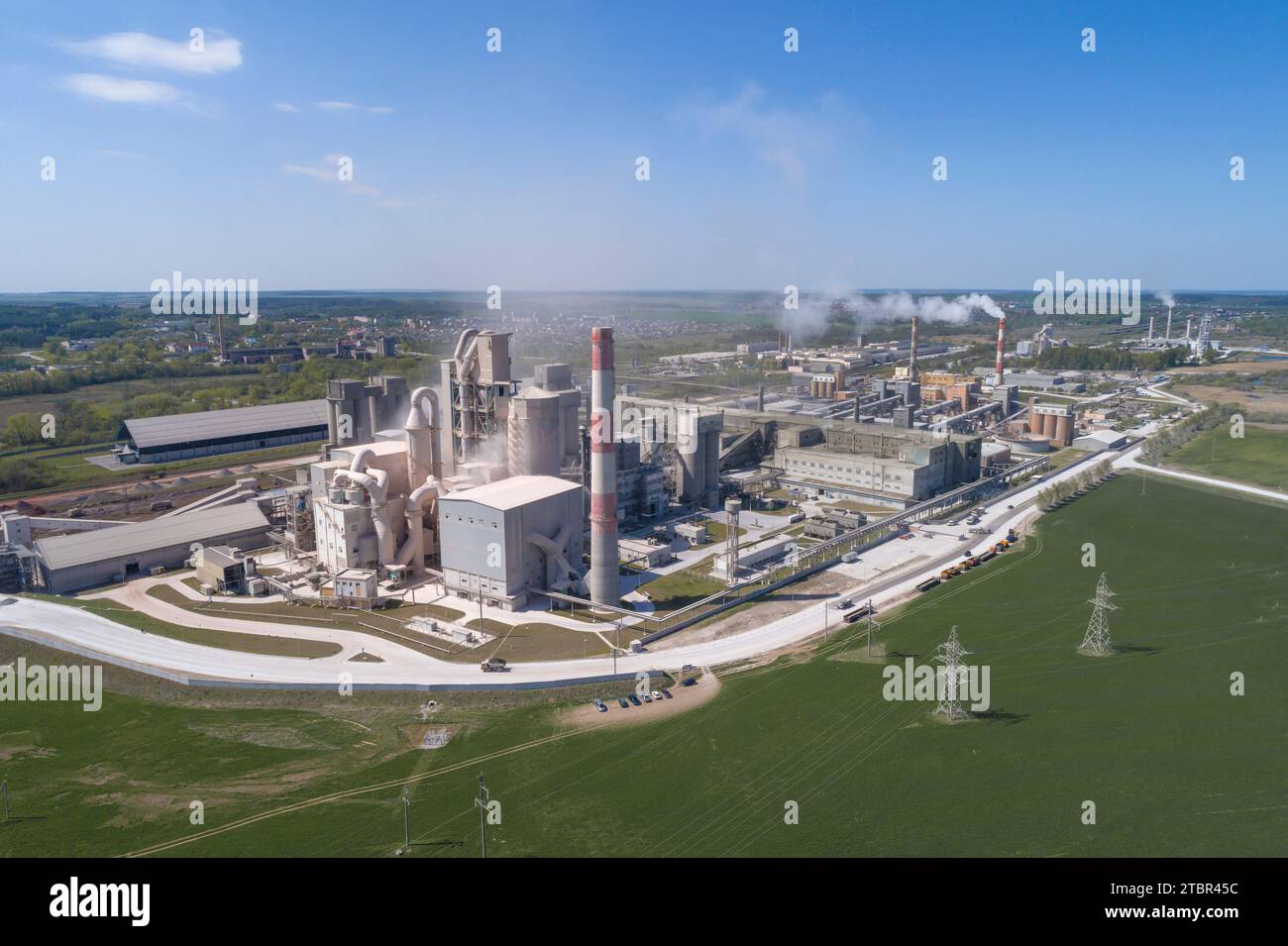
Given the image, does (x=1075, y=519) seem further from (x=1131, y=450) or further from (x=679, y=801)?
(x=679, y=801)

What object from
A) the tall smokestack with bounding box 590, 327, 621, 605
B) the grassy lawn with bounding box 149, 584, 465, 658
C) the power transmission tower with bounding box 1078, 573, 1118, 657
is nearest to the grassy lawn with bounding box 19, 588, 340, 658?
the grassy lawn with bounding box 149, 584, 465, 658

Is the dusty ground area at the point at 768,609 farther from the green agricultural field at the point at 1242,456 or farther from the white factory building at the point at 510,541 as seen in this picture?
the green agricultural field at the point at 1242,456

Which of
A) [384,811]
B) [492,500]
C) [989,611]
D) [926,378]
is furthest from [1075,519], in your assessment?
[926,378]

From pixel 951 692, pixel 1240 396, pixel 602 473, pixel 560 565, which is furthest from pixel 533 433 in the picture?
pixel 1240 396

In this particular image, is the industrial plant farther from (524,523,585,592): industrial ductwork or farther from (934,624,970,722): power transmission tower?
(934,624,970,722): power transmission tower

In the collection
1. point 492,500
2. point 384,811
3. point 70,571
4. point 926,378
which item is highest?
point 926,378

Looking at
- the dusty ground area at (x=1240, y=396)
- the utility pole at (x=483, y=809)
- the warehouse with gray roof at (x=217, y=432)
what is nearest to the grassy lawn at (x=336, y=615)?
the utility pole at (x=483, y=809)

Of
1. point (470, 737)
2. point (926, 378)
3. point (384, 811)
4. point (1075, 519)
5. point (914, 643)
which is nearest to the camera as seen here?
point (384, 811)
